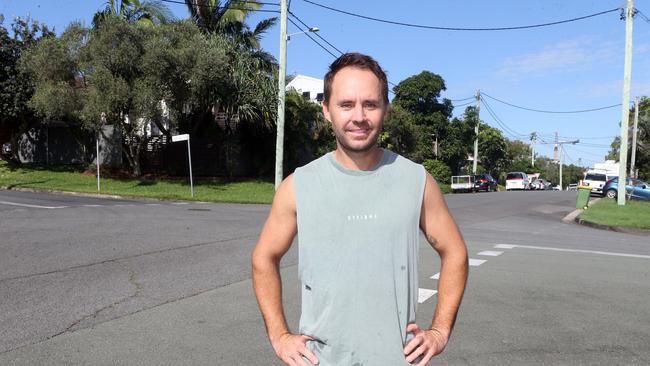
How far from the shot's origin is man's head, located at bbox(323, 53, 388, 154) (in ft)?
6.09

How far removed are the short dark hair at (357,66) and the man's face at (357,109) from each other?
0.7 inches

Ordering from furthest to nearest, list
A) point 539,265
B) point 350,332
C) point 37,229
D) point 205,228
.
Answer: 1. point 205,228
2. point 37,229
3. point 539,265
4. point 350,332

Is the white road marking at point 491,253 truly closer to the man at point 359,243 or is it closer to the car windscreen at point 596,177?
the man at point 359,243

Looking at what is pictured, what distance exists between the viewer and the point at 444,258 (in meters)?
1.98

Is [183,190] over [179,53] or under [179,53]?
under

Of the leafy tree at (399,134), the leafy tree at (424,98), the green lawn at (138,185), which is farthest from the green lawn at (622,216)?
the leafy tree at (424,98)

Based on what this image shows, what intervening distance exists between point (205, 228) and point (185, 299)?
237 inches

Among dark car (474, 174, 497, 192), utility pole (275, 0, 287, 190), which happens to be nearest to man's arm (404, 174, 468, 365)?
utility pole (275, 0, 287, 190)

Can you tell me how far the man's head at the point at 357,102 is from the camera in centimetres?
186

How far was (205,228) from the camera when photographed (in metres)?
11.8

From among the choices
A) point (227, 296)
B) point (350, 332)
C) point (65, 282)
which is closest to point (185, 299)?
point (227, 296)

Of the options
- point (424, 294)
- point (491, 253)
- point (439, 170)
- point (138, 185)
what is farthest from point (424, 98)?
point (424, 294)

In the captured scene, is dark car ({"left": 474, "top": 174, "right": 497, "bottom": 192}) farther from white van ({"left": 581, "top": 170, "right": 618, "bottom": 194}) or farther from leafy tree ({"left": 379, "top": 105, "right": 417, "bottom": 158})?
white van ({"left": 581, "top": 170, "right": 618, "bottom": 194})

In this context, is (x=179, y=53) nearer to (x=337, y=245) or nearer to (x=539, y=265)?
(x=539, y=265)
